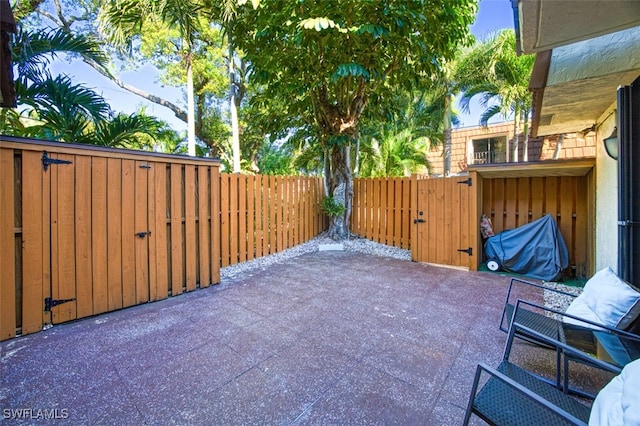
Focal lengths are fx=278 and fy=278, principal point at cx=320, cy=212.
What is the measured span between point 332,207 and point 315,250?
3.96 feet

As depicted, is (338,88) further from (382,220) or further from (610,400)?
(610,400)

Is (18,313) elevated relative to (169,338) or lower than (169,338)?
elevated

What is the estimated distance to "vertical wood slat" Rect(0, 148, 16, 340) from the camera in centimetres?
262

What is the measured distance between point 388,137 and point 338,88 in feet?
12.2

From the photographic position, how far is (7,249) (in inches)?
104

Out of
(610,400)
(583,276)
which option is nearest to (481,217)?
(583,276)

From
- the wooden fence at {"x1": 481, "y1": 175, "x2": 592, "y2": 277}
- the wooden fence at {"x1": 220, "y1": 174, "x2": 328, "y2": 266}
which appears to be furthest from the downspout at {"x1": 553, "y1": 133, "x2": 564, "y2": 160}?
the wooden fence at {"x1": 220, "y1": 174, "x2": 328, "y2": 266}

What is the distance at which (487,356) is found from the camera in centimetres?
241

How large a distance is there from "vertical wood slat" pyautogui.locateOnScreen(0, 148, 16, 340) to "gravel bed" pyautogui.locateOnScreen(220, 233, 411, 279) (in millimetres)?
2475

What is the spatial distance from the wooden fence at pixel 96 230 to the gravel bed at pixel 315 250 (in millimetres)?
869

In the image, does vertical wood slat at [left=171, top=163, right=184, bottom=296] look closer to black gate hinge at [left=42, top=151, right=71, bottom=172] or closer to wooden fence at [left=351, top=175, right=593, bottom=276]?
black gate hinge at [left=42, top=151, right=71, bottom=172]

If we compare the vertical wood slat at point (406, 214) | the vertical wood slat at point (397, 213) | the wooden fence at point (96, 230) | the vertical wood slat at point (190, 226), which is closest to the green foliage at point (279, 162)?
the vertical wood slat at point (397, 213)

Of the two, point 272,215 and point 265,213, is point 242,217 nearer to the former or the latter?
point 265,213
